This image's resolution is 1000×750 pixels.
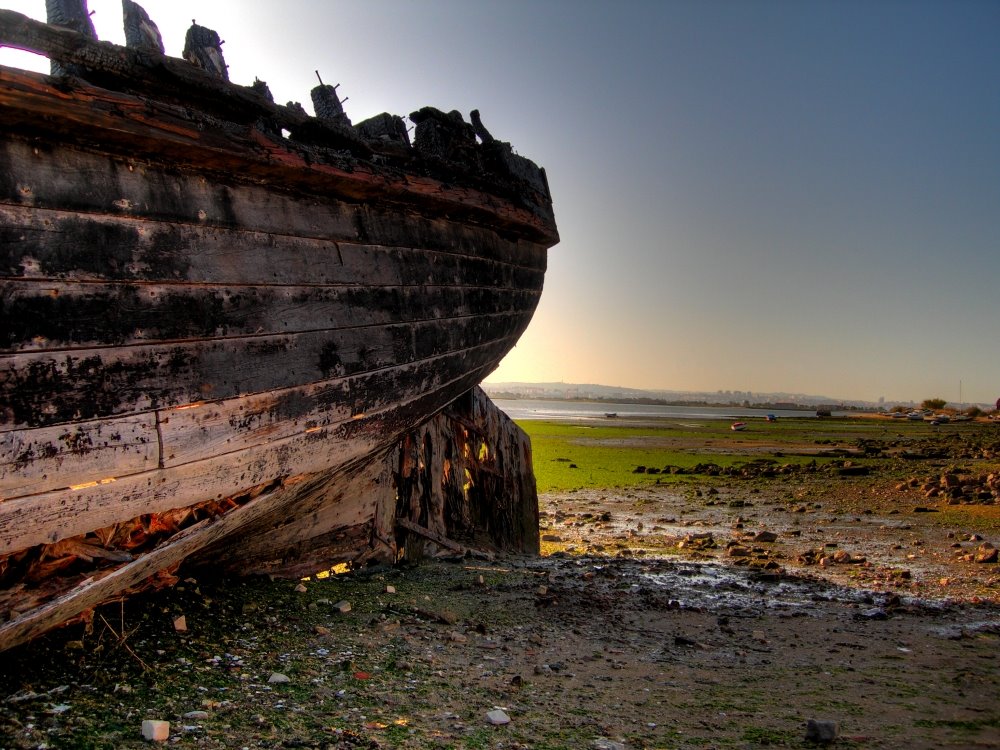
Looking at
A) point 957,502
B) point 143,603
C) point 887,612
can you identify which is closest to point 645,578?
point 887,612

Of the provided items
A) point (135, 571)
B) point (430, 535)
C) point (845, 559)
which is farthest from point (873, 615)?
point (135, 571)

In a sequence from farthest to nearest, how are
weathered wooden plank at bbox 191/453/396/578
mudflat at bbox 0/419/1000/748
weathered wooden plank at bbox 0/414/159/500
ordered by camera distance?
weathered wooden plank at bbox 191/453/396/578 < mudflat at bbox 0/419/1000/748 < weathered wooden plank at bbox 0/414/159/500

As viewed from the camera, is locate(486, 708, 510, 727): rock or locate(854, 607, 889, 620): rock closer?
locate(486, 708, 510, 727): rock

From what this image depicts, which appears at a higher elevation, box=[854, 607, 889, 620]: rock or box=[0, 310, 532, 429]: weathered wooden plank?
box=[0, 310, 532, 429]: weathered wooden plank

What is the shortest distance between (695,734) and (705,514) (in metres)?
7.94

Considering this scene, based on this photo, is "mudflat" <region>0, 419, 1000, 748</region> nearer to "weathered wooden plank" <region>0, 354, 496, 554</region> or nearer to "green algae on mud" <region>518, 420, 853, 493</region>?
"weathered wooden plank" <region>0, 354, 496, 554</region>

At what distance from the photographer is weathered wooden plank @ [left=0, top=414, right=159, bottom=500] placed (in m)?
2.34

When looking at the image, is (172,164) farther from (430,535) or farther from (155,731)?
(430,535)

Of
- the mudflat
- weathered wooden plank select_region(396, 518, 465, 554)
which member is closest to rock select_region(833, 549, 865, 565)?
the mudflat

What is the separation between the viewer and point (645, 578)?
229 inches

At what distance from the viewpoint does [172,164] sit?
9.38 ft

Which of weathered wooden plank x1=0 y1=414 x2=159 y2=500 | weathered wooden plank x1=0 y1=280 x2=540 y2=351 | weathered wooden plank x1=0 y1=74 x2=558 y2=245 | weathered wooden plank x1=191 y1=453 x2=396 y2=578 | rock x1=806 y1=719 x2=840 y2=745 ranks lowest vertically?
rock x1=806 y1=719 x2=840 y2=745

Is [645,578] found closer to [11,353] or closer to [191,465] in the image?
[191,465]

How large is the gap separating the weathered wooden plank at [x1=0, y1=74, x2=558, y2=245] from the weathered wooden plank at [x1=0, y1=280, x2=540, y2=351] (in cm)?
32
